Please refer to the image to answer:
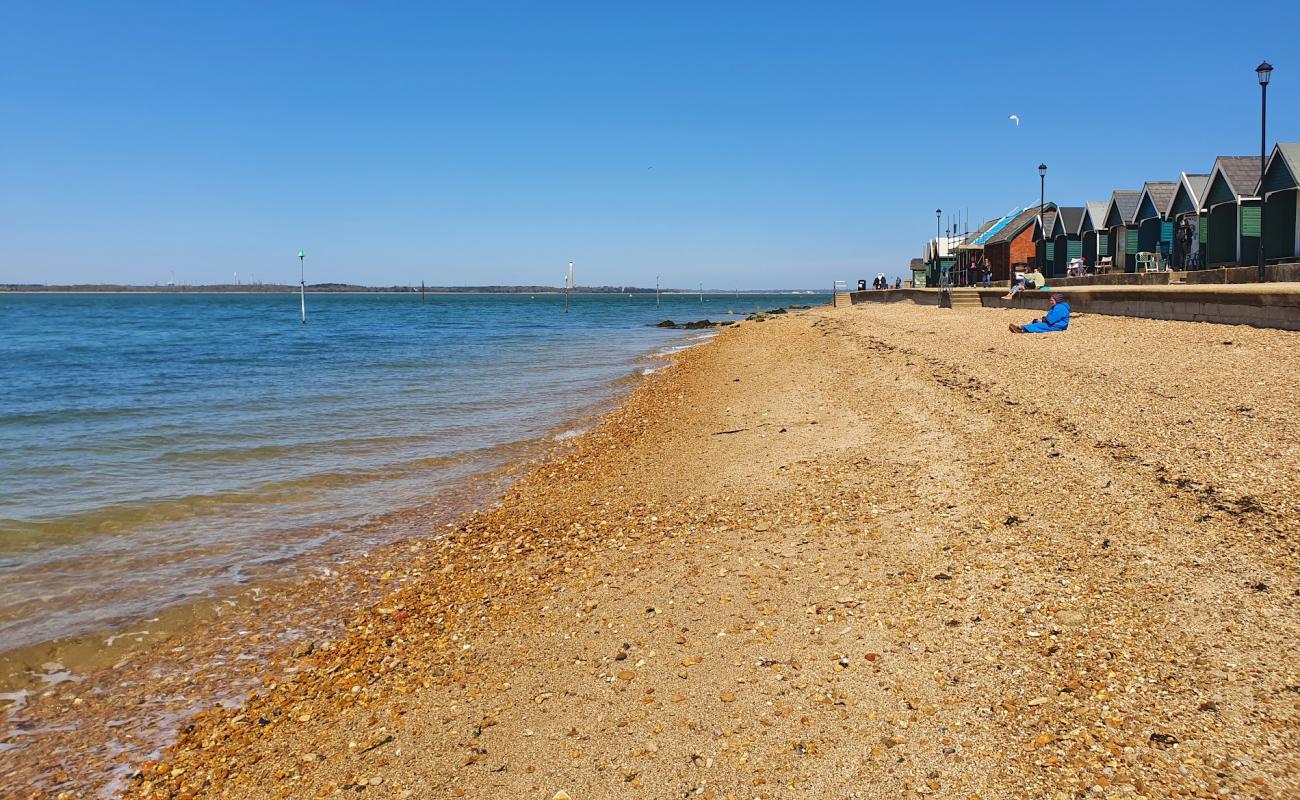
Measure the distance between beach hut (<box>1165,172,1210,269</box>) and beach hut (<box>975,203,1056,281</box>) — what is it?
43.6 feet

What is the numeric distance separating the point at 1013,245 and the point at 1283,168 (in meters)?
24.6

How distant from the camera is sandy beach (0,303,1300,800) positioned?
3521mm

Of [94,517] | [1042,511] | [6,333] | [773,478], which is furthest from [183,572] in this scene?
[6,333]

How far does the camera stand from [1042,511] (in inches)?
243

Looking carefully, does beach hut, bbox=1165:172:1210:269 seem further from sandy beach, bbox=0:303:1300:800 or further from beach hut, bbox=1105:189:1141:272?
sandy beach, bbox=0:303:1300:800

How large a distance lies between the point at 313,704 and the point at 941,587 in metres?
3.93

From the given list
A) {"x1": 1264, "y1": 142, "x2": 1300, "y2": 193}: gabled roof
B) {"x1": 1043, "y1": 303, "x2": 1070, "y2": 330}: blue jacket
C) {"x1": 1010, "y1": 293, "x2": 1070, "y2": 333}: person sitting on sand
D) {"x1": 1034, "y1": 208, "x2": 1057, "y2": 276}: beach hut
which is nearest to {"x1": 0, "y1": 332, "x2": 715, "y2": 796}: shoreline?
{"x1": 1010, "y1": 293, "x2": 1070, "y2": 333}: person sitting on sand

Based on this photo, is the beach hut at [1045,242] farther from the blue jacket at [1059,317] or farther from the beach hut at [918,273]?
the blue jacket at [1059,317]

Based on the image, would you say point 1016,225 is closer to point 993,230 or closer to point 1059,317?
point 993,230

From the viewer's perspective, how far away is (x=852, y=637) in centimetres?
465

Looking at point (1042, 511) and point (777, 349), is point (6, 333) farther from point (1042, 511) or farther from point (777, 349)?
point (1042, 511)

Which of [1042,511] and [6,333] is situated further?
[6,333]

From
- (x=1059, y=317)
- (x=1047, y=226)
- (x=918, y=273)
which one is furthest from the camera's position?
(x=918, y=273)

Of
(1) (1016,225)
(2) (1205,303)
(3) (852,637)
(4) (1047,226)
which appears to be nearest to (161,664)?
(3) (852,637)
